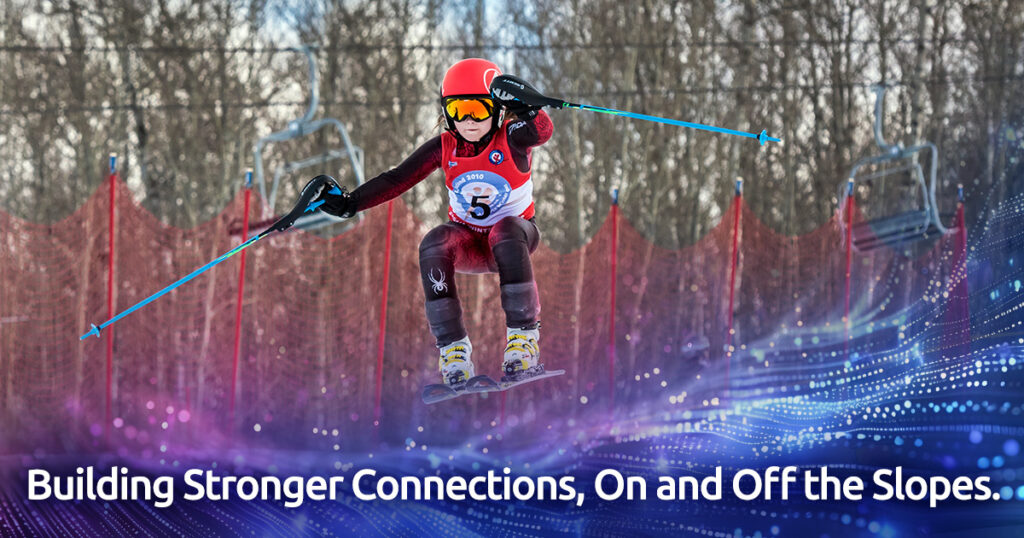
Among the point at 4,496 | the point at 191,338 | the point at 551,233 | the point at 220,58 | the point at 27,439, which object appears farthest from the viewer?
the point at 551,233

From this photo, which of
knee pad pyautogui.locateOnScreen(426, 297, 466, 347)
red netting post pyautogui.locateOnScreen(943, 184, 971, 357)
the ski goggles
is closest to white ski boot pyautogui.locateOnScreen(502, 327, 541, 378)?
knee pad pyautogui.locateOnScreen(426, 297, 466, 347)

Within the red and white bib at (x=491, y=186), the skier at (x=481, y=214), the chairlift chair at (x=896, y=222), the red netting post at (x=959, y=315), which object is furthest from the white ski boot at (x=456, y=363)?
the red netting post at (x=959, y=315)

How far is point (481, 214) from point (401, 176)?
0.48m

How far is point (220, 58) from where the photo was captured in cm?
1864

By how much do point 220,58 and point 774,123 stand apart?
376 inches

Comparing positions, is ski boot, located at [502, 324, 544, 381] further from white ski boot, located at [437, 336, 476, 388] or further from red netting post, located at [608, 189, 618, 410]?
red netting post, located at [608, 189, 618, 410]

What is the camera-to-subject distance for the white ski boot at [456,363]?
5.26 meters

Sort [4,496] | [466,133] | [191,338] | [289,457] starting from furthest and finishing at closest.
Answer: [191,338] → [289,457] → [4,496] → [466,133]

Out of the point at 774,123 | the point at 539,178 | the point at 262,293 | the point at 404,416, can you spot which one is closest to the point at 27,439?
the point at 262,293

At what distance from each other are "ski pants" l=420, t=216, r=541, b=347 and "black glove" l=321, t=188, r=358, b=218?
40 centimetres

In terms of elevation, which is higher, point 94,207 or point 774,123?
point 774,123

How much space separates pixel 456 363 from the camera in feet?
17.4

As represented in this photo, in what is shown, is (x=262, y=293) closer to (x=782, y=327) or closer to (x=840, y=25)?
(x=782, y=327)

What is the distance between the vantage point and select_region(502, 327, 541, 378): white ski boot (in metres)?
5.18
